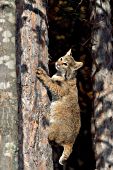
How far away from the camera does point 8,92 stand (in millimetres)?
4410

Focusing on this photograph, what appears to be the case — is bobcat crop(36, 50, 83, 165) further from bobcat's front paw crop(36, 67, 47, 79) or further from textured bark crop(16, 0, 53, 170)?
textured bark crop(16, 0, 53, 170)

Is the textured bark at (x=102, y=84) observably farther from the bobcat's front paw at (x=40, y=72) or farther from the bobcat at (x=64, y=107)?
the bobcat's front paw at (x=40, y=72)

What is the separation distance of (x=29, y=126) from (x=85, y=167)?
6.37 metres

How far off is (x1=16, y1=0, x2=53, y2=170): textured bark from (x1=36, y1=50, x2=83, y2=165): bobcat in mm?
603

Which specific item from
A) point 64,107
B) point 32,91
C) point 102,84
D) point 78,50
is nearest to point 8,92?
point 32,91

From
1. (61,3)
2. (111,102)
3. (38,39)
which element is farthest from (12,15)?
(61,3)

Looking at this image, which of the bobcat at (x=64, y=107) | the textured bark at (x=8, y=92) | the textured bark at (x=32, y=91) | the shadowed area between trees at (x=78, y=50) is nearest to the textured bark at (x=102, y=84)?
the bobcat at (x=64, y=107)

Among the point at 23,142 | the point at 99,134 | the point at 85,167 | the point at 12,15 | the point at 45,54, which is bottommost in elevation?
the point at 85,167

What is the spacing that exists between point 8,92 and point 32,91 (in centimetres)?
79

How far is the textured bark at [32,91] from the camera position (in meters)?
5.05

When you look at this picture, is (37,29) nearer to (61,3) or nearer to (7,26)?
(7,26)

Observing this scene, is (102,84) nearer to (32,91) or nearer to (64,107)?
(64,107)

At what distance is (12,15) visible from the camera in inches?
183

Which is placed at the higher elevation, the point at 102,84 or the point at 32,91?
the point at 32,91
